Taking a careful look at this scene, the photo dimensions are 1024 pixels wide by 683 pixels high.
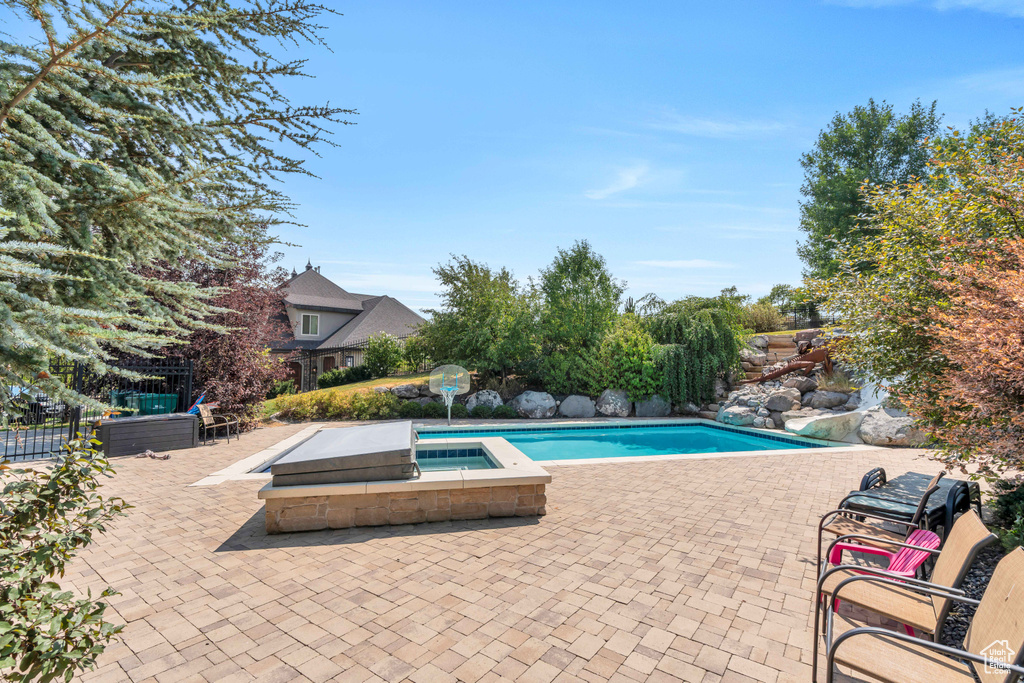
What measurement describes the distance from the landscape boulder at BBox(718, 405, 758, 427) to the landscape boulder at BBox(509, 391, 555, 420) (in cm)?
514

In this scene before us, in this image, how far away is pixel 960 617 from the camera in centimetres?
302

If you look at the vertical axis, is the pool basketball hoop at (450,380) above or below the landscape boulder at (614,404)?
above

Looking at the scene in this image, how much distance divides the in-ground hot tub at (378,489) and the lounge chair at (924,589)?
2.98 meters

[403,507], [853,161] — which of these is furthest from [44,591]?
[853,161]

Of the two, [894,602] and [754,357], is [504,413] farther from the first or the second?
[894,602]

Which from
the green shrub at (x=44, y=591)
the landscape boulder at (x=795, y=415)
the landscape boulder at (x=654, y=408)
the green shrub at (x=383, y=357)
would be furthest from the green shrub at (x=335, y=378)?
the green shrub at (x=44, y=591)

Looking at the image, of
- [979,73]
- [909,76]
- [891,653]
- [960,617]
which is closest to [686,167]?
[909,76]

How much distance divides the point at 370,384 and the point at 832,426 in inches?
575

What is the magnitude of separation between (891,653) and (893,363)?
4408 millimetres

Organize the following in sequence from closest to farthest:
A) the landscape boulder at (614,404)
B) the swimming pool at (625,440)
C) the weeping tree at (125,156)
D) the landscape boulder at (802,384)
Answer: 1. the weeping tree at (125,156)
2. the swimming pool at (625,440)
3. the landscape boulder at (802,384)
4. the landscape boulder at (614,404)

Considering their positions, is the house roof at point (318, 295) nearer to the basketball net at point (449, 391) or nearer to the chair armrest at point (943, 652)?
the basketball net at point (449, 391)

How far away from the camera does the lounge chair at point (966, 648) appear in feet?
5.52

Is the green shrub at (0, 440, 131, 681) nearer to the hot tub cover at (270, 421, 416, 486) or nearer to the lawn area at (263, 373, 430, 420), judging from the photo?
the hot tub cover at (270, 421, 416, 486)

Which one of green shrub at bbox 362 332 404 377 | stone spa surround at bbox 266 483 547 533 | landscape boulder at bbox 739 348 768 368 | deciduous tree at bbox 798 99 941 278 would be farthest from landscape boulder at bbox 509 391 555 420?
deciduous tree at bbox 798 99 941 278
